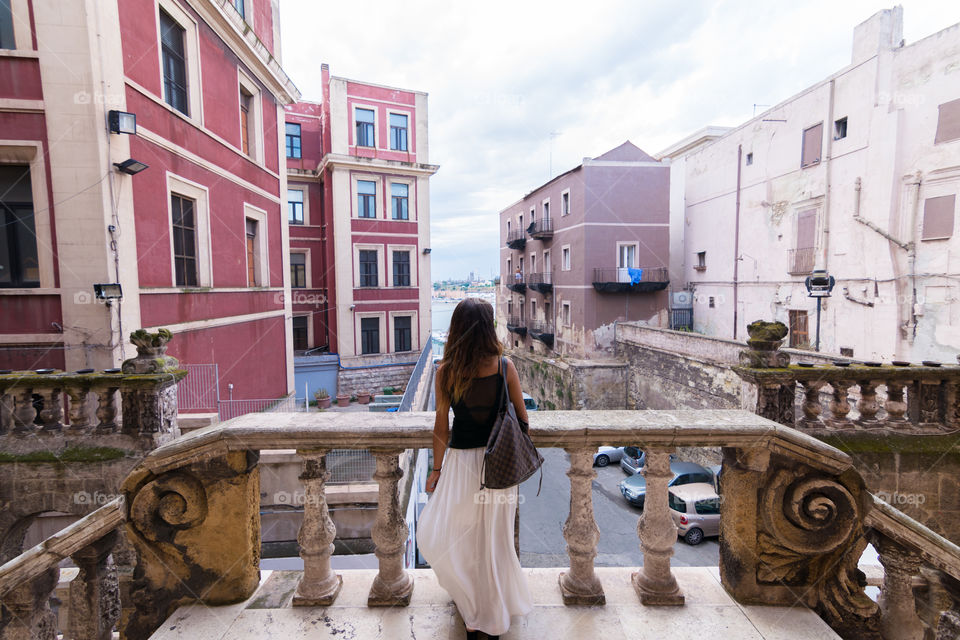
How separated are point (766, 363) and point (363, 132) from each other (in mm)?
20424

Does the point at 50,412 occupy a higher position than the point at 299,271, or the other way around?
the point at 299,271

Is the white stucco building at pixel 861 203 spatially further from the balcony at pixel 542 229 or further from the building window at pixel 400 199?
the building window at pixel 400 199

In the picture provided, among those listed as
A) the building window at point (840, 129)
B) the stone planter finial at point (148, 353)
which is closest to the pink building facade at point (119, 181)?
the stone planter finial at point (148, 353)

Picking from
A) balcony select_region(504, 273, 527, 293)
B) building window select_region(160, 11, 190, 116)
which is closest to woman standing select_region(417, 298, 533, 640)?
building window select_region(160, 11, 190, 116)

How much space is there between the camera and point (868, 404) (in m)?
4.61

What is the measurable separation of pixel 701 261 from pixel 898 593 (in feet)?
82.7

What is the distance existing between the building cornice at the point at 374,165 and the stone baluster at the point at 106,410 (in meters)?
17.1

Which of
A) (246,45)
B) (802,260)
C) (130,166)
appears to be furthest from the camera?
(802,260)

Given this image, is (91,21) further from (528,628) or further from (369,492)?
(528,628)

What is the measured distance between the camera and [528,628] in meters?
2.05

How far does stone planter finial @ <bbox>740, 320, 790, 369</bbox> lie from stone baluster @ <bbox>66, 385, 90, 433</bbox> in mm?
7263

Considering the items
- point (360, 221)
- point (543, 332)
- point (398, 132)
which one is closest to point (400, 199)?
point (360, 221)

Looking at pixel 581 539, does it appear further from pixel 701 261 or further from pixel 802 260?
pixel 701 261

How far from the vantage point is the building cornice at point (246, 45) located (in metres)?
9.20
